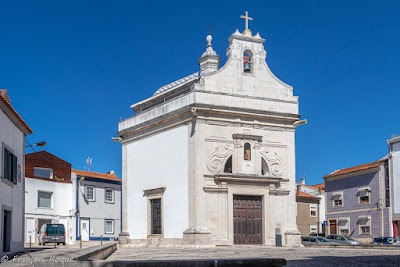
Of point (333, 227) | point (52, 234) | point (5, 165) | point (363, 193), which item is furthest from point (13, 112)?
point (333, 227)

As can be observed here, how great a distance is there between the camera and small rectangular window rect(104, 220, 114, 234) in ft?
167

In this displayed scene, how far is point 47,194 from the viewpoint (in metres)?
47.4

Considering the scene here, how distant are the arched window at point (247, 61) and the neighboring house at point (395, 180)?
1752 centimetres

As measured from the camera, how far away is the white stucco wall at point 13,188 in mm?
21078

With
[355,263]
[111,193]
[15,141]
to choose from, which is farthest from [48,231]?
[355,263]

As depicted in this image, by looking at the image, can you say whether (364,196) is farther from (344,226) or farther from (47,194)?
(47,194)

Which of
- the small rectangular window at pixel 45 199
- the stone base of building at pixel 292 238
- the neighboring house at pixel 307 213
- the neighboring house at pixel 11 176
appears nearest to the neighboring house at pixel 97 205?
the small rectangular window at pixel 45 199

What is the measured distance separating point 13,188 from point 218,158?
39.2 feet

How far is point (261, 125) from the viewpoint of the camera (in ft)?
112

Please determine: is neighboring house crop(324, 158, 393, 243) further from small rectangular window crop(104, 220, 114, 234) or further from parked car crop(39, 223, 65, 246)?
parked car crop(39, 223, 65, 246)

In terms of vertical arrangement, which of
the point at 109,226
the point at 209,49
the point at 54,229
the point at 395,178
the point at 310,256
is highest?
the point at 209,49

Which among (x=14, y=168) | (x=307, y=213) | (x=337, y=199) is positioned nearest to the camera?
(x=14, y=168)

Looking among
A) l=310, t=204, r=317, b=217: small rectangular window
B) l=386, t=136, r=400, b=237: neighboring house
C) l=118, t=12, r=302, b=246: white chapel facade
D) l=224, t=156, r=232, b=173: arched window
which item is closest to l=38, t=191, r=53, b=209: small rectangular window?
l=118, t=12, r=302, b=246: white chapel facade

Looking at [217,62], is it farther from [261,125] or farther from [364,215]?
[364,215]
